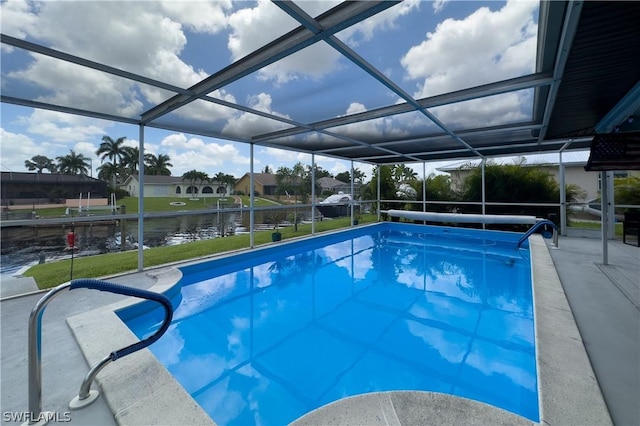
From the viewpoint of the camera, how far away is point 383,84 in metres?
3.32

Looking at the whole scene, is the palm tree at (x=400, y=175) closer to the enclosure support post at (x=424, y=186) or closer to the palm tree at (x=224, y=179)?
Answer: the enclosure support post at (x=424, y=186)

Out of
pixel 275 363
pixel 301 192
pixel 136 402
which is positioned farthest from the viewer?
pixel 301 192

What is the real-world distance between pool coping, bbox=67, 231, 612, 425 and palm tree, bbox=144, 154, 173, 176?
3969 mm

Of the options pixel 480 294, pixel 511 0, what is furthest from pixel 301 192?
pixel 511 0

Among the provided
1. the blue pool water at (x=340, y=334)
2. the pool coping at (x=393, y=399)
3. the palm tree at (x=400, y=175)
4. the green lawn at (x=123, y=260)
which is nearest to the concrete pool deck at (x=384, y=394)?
the pool coping at (x=393, y=399)

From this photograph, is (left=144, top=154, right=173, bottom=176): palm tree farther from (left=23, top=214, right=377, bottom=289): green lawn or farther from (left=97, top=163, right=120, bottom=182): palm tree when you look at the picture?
(left=23, top=214, right=377, bottom=289): green lawn

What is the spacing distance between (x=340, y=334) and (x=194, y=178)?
639 centimetres

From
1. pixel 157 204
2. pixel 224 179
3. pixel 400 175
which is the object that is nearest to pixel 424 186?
pixel 400 175

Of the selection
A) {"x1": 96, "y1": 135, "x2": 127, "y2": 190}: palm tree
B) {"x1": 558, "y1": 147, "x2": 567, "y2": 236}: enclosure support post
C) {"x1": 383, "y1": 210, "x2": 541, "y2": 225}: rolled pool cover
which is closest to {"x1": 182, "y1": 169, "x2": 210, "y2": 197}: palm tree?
{"x1": 96, "y1": 135, "x2": 127, "y2": 190}: palm tree

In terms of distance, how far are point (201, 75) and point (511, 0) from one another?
3.01 m

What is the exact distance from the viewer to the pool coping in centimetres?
175

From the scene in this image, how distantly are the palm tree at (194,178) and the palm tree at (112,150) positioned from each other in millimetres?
2183

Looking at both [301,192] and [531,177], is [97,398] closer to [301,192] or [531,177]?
[301,192]

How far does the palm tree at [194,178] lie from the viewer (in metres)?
7.59
